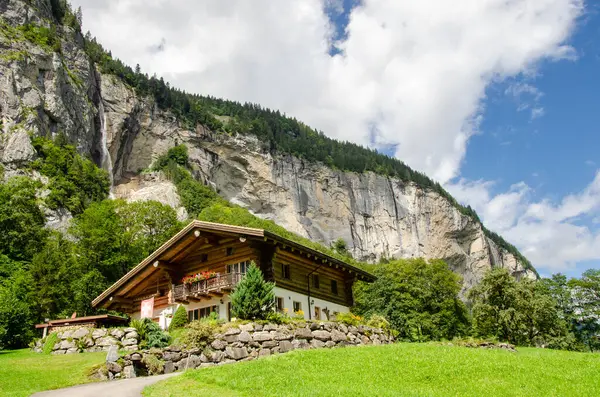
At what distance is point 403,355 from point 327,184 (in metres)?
118

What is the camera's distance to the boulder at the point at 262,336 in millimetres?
20545

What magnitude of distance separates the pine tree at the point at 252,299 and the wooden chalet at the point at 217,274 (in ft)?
16.4

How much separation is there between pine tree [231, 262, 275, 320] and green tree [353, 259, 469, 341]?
27669mm

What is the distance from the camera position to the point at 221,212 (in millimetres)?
77500

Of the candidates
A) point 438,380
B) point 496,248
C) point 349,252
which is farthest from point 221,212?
point 496,248

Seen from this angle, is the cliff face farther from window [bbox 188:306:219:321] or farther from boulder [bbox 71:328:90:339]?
boulder [bbox 71:328:90:339]

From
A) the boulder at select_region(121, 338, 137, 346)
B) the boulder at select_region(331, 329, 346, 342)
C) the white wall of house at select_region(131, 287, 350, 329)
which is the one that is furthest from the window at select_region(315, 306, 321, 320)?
the boulder at select_region(121, 338, 137, 346)

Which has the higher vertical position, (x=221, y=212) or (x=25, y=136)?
(x=25, y=136)

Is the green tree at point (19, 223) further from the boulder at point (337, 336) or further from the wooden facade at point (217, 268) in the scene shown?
the boulder at point (337, 336)

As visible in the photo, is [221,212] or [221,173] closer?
[221,212]

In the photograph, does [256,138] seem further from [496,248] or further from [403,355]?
[403,355]

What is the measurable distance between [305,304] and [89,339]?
1180 centimetres

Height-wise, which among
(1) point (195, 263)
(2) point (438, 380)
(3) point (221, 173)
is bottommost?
(2) point (438, 380)

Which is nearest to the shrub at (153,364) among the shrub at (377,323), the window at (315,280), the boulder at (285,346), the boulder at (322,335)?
the boulder at (285,346)
